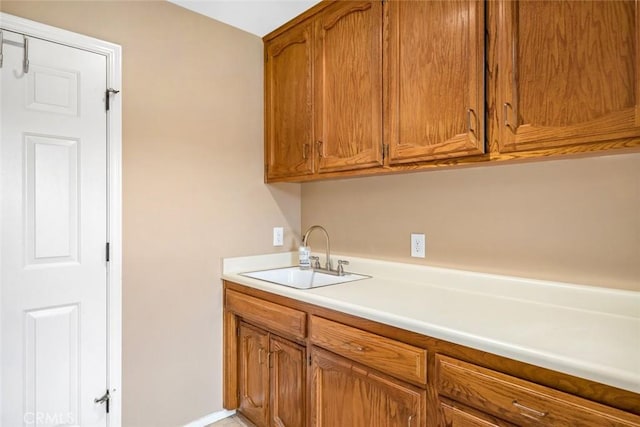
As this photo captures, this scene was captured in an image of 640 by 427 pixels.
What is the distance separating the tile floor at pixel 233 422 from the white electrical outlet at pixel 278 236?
1.07 meters

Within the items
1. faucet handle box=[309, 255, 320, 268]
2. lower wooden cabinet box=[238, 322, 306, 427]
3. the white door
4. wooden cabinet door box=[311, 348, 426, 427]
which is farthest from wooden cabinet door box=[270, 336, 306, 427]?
the white door

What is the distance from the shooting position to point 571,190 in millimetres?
1389

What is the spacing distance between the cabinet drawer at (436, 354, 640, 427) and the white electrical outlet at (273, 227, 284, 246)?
1489 mm

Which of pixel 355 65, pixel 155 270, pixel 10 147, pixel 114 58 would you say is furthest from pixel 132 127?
pixel 355 65

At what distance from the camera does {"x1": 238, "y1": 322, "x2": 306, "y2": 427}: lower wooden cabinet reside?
5.56 feet

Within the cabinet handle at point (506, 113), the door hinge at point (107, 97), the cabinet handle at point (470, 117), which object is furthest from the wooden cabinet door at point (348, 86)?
the door hinge at point (107, 97)

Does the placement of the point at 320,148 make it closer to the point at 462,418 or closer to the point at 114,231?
the point at 114,231

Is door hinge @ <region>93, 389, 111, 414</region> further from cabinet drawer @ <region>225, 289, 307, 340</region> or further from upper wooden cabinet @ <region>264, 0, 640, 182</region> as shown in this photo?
upper wooden cabinet @ <region>264, 0, 640, 182</region>

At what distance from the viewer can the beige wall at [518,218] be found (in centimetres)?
128

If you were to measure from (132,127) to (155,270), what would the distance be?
2.47 feet

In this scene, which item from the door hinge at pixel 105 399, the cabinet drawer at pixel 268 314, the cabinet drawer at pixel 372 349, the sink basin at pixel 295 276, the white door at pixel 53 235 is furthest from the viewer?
the sink basin at pixel 295 276

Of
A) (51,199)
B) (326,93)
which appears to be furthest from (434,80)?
(51,199)

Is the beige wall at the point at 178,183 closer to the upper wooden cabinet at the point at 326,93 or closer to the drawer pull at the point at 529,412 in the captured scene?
the upper wooden cabinet at the point at 326,93

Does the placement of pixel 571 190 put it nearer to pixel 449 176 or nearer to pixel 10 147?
pixel 449 176
